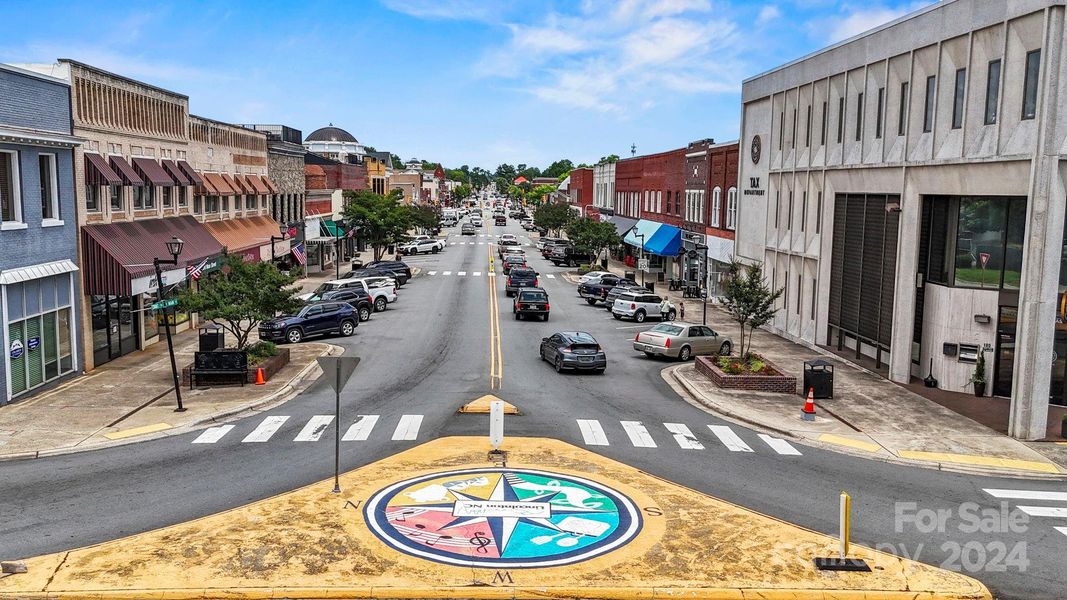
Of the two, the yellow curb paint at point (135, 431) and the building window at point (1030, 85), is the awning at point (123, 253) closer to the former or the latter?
the yellow curb paint at point (135, 431)

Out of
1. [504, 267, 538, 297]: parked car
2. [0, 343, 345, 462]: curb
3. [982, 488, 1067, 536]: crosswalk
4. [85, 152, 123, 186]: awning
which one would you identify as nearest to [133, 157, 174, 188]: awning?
[85, 152, 123, 186]: awning

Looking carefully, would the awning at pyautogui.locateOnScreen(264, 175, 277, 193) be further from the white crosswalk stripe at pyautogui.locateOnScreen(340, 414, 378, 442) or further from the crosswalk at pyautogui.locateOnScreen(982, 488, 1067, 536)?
the crosswalk at pyautogui.locateOnScreen(982, 488, 1067, 536)

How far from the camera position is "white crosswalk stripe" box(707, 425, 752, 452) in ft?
70.2

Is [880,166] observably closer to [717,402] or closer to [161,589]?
[717,402]

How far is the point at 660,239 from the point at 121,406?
4693 cm

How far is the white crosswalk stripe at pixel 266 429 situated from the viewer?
69.3ft

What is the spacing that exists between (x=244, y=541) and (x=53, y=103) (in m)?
19.7

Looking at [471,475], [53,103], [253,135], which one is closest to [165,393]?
[53,103]

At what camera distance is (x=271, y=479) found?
17.7 metres

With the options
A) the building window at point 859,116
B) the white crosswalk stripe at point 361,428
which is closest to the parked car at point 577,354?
the white crosswalk stripe at point 361,428

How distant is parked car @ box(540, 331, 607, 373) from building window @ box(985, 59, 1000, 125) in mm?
14038

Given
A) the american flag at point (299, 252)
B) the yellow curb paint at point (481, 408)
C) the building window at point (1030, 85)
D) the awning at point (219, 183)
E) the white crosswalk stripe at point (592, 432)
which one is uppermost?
the building window at point (1030, 85)

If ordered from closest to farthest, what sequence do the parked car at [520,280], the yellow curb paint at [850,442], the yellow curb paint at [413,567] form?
the yellow curb paint at [413,567]
the yellow curb paint at [850,442]
the parked car at [520,280]

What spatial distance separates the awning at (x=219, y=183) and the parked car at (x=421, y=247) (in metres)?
44.1
